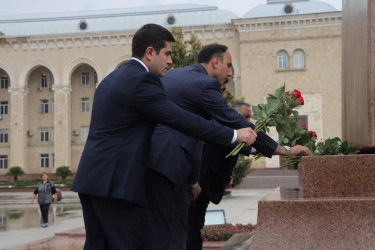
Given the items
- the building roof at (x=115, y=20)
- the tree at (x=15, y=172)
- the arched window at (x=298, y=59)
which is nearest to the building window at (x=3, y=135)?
the tree at (x=15, y=172)

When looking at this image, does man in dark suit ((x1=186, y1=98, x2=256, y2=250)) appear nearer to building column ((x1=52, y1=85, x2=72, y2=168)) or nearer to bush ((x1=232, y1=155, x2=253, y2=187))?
bush ((x1=232, y1=155, x2=253, y2=187))

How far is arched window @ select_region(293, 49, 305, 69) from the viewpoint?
114 feet

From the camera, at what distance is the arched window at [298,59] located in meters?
34.7

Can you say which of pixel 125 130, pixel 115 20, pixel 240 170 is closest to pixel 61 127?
pixel 115 20

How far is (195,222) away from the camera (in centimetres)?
419

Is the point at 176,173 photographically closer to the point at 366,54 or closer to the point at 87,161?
the point at 87,161

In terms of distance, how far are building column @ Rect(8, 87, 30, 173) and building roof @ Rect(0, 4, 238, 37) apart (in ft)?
14.8

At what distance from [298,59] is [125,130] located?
109ft

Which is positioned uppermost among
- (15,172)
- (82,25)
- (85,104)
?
(82,25)

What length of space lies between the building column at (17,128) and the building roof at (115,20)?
14.8ft

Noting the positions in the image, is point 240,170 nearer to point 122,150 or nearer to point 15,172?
point 122,150

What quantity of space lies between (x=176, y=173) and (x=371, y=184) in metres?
1.41

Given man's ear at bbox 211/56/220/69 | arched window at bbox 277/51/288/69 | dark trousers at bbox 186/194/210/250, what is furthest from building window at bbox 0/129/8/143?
man's ear at bbox 211/56/220/69

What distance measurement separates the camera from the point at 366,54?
3838mm
